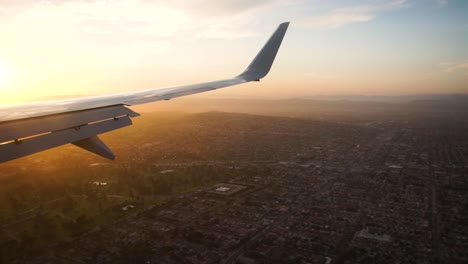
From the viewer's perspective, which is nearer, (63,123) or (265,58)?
(63,123)

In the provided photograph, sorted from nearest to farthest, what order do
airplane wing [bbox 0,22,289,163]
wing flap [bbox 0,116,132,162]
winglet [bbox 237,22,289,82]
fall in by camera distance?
wing flap [bbox 0,116,132,162] < airplane wing [bbox 0,22,289,163] < winglet [bbox 237,22,289,82]

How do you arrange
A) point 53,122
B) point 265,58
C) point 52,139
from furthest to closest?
point 265,58, point 53,122, point 52,139

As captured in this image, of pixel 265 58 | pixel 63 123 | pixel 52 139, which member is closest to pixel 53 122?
pixel 63 123

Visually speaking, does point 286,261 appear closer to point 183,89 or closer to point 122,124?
point 183,89

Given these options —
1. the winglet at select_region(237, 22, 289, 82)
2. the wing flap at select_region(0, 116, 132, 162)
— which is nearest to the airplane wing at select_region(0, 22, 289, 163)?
the wing flap at select_region(0, 116, 132, 162)

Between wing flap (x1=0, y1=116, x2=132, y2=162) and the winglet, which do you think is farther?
the winglet

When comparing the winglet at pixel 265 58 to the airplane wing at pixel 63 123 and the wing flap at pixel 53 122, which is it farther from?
the wing flap at pixel 53 122

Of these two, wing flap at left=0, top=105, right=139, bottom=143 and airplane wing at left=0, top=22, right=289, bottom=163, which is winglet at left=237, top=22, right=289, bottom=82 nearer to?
airplane wing at left=0, top=22, right=289, bottom=163

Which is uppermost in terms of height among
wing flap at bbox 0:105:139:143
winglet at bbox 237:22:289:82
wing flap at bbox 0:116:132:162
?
winglet at bbox 237:22:289:82

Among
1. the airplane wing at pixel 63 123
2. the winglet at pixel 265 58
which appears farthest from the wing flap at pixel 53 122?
the winglet at pixel 265 58

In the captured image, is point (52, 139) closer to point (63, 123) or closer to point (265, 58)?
point (63, 123)
